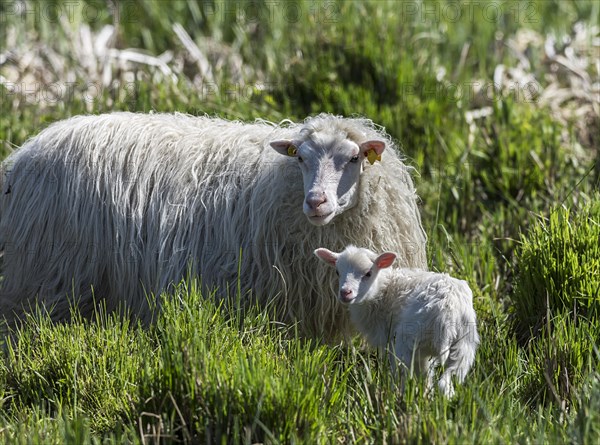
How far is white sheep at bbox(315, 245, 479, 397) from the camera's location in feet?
12.2

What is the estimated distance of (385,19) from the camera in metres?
7.57

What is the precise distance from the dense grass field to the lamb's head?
0.26 m

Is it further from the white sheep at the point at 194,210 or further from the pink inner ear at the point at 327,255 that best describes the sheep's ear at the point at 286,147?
the pink inner ear at the point at 327,255

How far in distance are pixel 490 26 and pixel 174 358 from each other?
581 cm

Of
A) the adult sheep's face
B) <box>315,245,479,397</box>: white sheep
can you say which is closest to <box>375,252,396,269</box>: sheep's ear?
<box>315,245,479,397</box>: white sheep

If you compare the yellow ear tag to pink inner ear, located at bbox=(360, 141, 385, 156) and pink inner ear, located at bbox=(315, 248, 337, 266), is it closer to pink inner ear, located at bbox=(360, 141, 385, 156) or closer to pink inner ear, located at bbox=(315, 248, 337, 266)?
pink inner ear, located at bbox=(360, 141, 385, 156)

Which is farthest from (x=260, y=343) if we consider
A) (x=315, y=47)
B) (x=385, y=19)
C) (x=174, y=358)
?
(x=385, y=19)

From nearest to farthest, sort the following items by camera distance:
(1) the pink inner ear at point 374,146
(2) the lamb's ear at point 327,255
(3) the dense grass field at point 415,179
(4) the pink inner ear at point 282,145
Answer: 1. (3) the dense grass field at point 415,179
2. (2) the lamb's ear at point 327,255
3. (1) the pink inner ear at point 374,146
4. (4) the pink inner ear at point 282,145

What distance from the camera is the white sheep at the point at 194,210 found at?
14.7 ft

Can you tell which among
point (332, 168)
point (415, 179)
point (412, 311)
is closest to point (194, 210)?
point (332, 168)

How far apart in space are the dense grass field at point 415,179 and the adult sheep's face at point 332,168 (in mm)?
583

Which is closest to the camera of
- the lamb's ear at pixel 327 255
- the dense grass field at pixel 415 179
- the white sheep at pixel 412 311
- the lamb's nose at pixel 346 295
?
the dense grass field at pixel 415 179

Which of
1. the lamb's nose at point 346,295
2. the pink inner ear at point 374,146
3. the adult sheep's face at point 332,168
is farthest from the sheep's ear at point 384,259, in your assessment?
the pink inner ear at point 374,146

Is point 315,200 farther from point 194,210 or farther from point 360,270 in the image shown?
point 194,210
